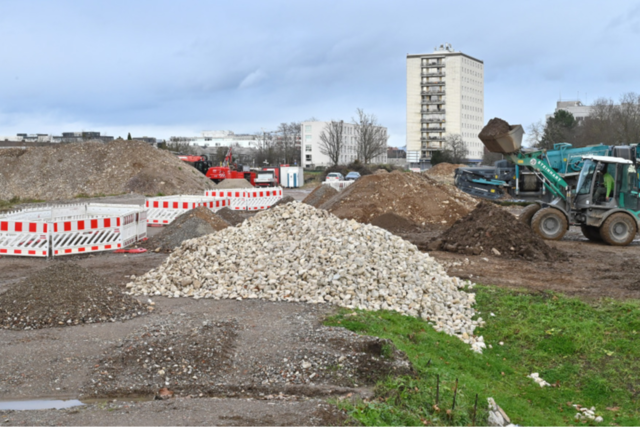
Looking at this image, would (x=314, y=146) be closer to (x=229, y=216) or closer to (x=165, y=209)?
(x=165, y=209)

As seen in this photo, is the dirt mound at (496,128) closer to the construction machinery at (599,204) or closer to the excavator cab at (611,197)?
the construction machinery at (599,204)

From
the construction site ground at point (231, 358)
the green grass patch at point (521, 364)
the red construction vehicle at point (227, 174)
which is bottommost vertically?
the green grass patch at point (521, 364)

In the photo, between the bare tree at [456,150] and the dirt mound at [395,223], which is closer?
the dirt mound at [395,223]

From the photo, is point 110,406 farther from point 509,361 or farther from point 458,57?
point 458,57

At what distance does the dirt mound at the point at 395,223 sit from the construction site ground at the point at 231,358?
30.2 feet

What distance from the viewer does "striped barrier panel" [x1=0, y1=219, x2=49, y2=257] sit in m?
16.1

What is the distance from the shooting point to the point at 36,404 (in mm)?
6312

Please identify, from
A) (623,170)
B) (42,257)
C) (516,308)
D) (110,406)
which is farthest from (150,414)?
(623,170)

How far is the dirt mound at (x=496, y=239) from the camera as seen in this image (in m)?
16.2

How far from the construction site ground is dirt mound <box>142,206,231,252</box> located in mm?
4232

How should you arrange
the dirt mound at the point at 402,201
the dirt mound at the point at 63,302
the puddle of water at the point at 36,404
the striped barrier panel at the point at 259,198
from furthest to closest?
1. the striped barrier panel at the point at 259,198
2. the dirt mound at the point at 402,201
3. the dirt mound at the point at 63,302
4. the puddle of water at the point at 36,404

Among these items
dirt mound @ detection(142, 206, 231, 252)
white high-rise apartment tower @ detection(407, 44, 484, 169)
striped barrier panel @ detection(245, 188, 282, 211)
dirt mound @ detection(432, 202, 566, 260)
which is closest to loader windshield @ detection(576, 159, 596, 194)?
dirt mound @ detection(432, 202, 566, 260)

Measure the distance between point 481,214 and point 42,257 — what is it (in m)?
12.1

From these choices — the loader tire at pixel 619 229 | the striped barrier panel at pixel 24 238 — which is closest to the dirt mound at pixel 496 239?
the loader tire at pixel 619 229
